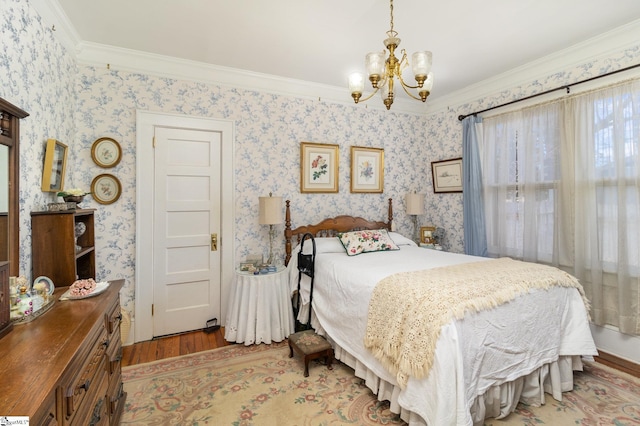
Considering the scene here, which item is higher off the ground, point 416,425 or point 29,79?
point 29,79

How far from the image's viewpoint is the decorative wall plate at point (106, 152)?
282 centimetres

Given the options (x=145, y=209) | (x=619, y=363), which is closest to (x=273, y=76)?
(x=145, y=209)

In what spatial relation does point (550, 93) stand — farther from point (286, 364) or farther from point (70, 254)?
point (70, 254)

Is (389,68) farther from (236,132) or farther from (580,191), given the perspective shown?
(580,191)

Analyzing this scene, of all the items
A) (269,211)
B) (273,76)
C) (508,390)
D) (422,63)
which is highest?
(273,76)

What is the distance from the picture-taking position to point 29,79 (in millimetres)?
1892

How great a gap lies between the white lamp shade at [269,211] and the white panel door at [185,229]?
0.54 metres

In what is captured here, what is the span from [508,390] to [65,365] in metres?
2.34

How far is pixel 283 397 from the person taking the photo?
2.17 m

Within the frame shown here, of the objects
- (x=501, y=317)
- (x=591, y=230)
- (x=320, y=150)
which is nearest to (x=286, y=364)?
(x=501, y=317)

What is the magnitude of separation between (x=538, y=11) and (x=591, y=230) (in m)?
1.92

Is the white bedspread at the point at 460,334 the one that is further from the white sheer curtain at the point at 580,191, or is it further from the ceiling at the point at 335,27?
the ceiling at the point at 335,27

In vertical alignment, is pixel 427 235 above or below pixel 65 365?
above

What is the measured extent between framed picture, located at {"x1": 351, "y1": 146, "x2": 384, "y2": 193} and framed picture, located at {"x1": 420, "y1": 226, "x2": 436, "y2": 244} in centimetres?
80
